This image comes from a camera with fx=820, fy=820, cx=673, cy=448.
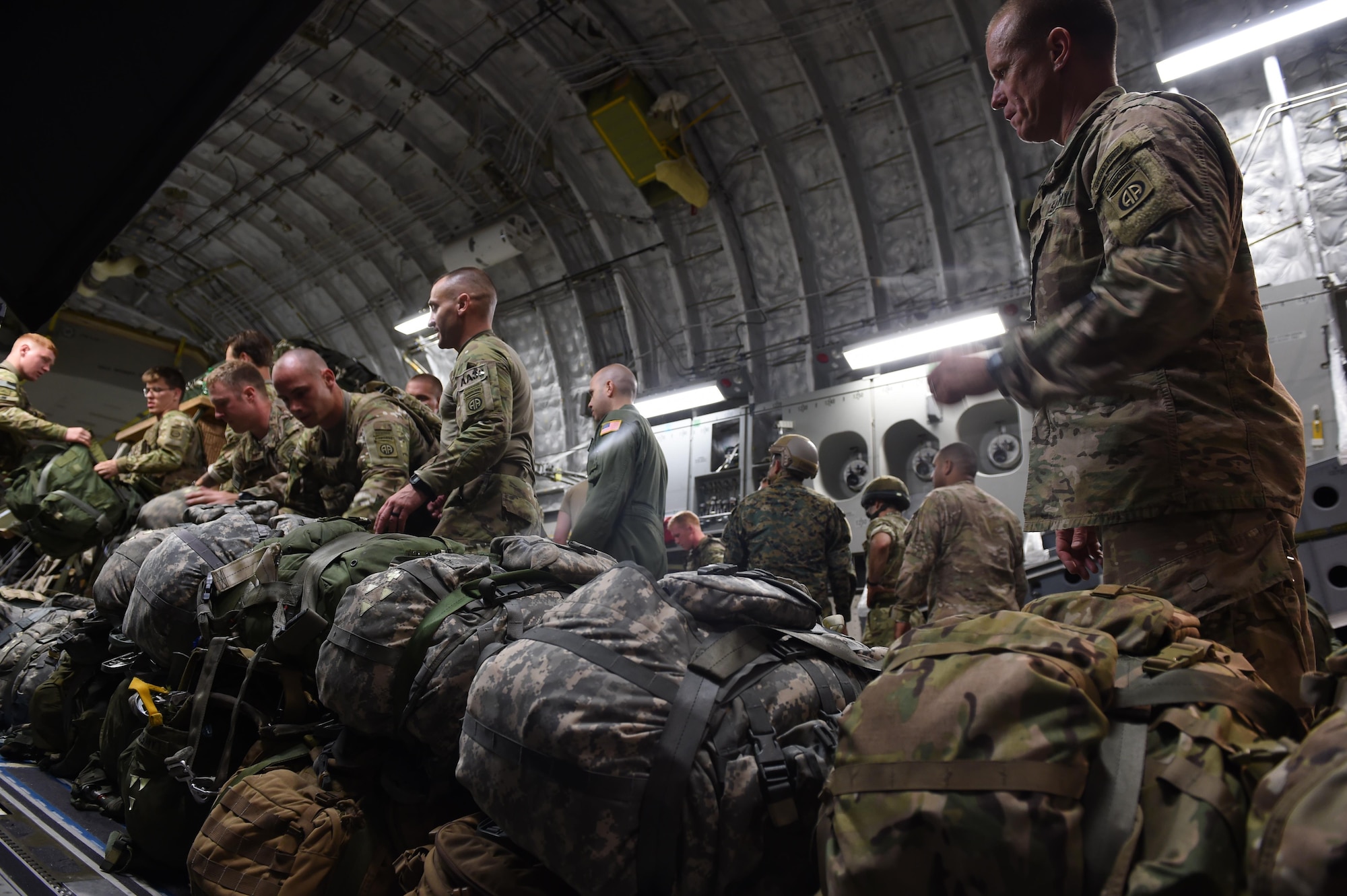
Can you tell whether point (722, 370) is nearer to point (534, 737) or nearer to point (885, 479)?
point (885, 479)

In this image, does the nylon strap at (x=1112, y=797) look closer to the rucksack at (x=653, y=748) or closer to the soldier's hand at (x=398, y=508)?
the rucksack at (x=653, y=748)

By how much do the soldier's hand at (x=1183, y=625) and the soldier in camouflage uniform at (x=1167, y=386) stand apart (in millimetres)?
225

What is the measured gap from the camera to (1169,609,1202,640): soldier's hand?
112 centimetres

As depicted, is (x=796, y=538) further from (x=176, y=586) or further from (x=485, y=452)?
(x=176, y=586)

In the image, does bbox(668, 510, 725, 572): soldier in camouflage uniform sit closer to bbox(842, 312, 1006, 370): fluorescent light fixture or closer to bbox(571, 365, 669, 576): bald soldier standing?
bbox(842, 312, 1006, 370): fluorescent light fixture

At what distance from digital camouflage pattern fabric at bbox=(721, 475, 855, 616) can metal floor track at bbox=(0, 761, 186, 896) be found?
10.3 feet

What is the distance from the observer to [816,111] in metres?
7.90

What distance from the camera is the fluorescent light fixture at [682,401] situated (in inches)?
339

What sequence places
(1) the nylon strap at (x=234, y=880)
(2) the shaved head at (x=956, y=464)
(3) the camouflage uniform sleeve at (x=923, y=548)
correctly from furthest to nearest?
(2) the shaved head at (x=956, y=464)
(3) the camouflage uniform sleeve at (x=923, y=548)
(1) the nylon strap at (x=234, y=880)

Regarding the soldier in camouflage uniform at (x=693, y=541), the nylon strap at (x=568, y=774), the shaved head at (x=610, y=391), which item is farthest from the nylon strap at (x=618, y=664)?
the soldier in camouflage uniform at (x=693, y=541)

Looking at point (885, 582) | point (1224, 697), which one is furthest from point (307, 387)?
point (885, 582)

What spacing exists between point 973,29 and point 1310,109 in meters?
2.57

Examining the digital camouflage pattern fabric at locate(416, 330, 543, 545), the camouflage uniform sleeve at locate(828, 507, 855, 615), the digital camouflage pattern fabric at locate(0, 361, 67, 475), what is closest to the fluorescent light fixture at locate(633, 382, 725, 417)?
the camouflage uniform sleeve at locate(828, 507, 855, 615)

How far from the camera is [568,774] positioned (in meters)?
1.37
